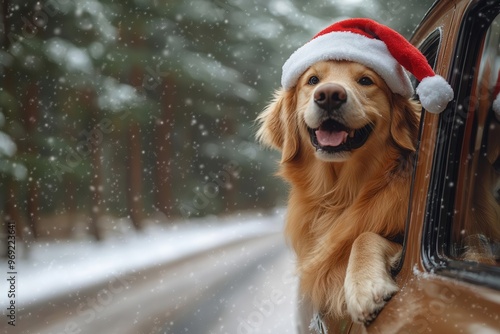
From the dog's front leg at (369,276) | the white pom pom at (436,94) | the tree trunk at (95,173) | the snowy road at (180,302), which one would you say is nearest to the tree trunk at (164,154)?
the tree trunk at (95,173)

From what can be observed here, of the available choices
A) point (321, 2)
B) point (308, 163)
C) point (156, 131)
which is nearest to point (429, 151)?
point (308, 163)

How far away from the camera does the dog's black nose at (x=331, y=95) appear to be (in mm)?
2670

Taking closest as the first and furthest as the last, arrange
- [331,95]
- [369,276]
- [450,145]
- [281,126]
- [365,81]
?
1. [450,145]
2. [369,276]
3. [331,95]
4. [365,81]
5. [281,126]

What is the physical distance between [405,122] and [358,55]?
1.28 ft

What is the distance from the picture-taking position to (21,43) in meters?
11.0

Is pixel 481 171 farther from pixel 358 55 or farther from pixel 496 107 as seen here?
pixel 358 55

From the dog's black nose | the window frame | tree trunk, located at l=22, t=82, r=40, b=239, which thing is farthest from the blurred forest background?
the window frame

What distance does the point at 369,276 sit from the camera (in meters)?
2.19

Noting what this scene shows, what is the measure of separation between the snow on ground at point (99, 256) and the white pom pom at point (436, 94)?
609cm

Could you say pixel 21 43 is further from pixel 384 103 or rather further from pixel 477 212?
pixel 477 212

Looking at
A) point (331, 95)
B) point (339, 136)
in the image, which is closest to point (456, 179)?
point (331, 95)

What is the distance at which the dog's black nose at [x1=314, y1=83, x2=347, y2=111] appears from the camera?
2.67 metres

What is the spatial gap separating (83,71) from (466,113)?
1226cm

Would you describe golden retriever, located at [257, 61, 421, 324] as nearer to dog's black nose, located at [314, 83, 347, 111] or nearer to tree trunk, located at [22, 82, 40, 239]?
dog's black nose, located at [314, 83, 347, 111]
